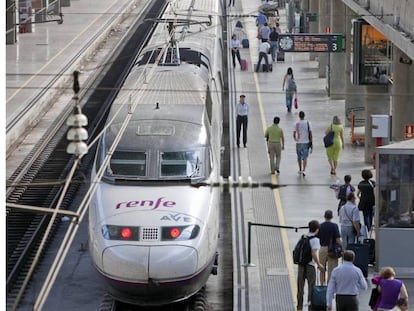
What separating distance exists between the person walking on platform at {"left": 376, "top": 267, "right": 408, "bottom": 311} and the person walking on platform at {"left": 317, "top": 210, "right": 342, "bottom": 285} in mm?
2509

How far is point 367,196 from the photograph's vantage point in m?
21.3

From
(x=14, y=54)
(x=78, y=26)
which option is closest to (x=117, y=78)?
(x=14, y=54)

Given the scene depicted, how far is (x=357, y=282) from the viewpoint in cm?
1641

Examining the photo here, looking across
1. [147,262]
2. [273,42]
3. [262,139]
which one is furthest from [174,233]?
[273,42]

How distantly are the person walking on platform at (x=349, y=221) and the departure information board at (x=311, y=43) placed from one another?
14.4 meters

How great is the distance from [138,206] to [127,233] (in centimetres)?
59

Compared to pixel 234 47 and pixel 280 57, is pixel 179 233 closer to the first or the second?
pixel 234 47

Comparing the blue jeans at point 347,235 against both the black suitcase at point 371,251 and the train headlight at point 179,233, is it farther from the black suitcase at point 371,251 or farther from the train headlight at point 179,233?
the train headlight at point 179,233

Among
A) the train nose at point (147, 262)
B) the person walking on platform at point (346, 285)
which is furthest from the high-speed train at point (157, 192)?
the person walking on platform at point (346, 285)

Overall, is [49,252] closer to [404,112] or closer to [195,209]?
[195,209]

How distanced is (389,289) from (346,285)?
647 mm

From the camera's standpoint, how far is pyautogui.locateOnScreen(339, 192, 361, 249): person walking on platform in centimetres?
1970

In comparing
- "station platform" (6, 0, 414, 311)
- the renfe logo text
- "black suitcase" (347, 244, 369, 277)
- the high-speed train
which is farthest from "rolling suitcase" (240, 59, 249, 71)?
the renfe logo text

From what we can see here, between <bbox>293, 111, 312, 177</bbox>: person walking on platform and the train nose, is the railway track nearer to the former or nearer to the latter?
the train nose
